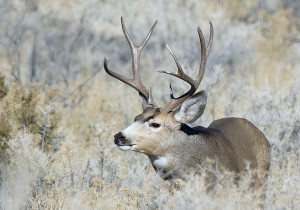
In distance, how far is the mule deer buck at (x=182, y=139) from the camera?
22.9 feet

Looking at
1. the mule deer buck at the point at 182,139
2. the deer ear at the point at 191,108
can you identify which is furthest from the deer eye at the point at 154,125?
the deer ear at the point at 191,108

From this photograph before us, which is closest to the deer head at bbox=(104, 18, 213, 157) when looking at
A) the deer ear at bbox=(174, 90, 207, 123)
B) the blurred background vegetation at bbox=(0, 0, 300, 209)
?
the deer ear at bbox=(174, 90, 207, 123)

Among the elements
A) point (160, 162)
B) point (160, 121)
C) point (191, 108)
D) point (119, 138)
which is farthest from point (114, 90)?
point (119, 138)

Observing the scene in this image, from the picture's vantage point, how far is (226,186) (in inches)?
267

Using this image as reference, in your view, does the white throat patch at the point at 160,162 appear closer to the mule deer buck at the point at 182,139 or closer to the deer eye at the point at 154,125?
the mule deer buck at the point at 182,139

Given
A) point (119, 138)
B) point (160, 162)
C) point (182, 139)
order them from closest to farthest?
point (119, 138), point (160, 162), point (182, 139)

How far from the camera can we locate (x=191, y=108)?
290 inches

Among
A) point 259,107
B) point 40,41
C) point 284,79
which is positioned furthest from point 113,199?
point 40,41

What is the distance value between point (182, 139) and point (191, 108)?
351 millimetres

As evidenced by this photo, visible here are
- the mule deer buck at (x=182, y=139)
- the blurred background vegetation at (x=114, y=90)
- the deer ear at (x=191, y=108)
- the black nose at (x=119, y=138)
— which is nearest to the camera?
the blurred background vegetation at (x=114, y=90)

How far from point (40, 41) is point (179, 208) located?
30.0 feet

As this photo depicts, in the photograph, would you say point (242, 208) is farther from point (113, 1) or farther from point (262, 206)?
point (113, 1)

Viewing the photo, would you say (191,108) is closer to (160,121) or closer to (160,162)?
(160,121)

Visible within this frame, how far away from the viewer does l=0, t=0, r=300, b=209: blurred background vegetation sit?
6531 millimetres
